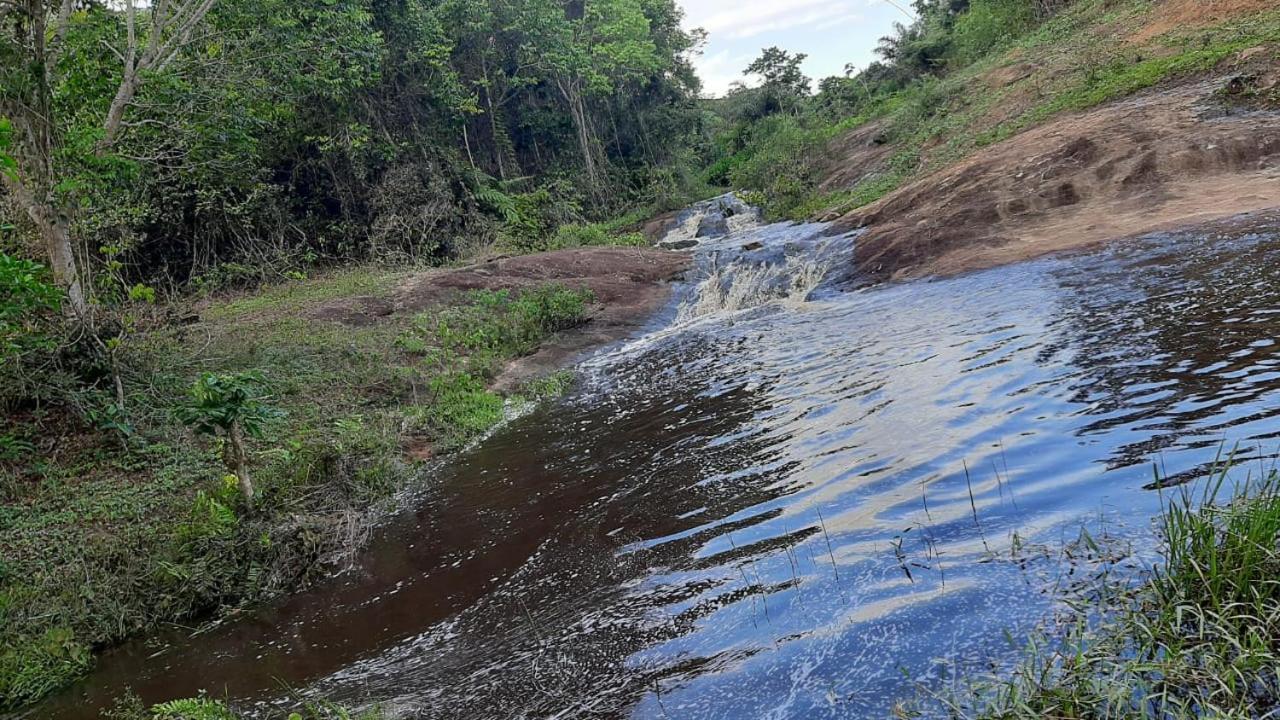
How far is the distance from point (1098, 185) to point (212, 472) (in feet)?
46.7

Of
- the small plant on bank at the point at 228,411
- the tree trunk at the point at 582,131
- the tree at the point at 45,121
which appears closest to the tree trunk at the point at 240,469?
the small plant on bank at the point at 228,411

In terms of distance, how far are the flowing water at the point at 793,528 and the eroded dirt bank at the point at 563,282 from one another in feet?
15.6

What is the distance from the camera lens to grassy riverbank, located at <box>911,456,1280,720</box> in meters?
2.32

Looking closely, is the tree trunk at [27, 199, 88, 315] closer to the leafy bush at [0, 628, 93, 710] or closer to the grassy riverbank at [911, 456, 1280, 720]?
the leafy bush at [0, 628, 93, 710]

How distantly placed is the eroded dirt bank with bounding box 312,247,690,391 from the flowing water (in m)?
4.75

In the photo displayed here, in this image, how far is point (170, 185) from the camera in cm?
1812

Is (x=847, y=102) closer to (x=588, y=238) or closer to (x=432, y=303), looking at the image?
(x=588, y=238)

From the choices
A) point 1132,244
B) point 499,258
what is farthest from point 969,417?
point 499,258

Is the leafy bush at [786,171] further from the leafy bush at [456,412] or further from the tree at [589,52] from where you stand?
the leafy bush at [456,412]

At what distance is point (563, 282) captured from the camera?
54.6 feet

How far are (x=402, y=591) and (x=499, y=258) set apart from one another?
14.4m

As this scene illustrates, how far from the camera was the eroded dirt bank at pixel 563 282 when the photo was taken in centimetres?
1330

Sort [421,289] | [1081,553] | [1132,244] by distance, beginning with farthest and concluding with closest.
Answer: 1. [421,289]
2. [1132,244]
3. [1081,553]

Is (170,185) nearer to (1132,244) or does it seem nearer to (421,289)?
(421,289)
